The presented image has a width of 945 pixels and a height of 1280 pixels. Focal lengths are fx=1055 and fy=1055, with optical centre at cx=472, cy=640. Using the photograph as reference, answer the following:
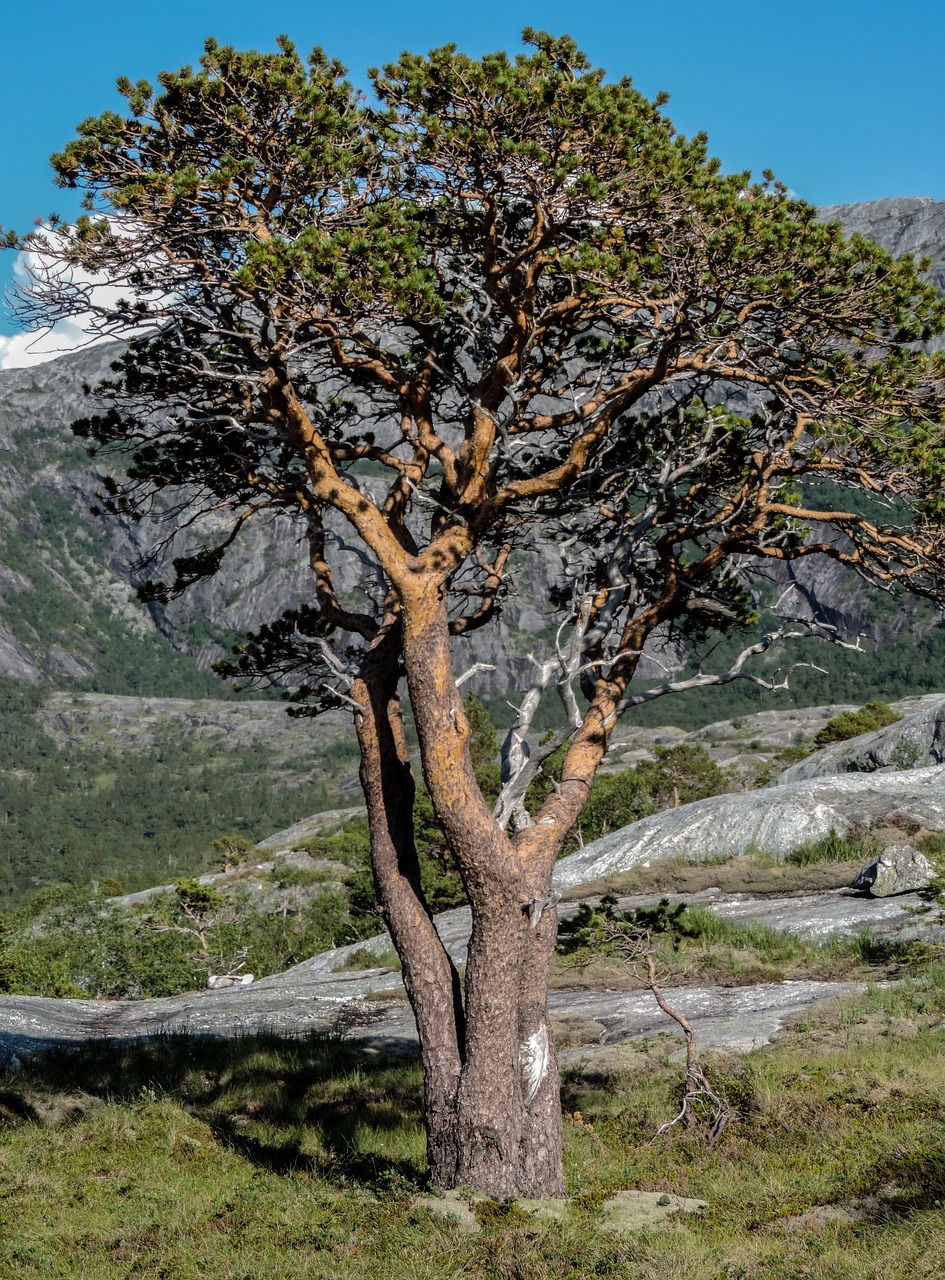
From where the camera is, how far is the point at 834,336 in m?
11.0

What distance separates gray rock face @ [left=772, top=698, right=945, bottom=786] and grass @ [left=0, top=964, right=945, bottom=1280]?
22485 millimetres

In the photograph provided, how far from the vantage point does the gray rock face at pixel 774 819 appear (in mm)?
24688

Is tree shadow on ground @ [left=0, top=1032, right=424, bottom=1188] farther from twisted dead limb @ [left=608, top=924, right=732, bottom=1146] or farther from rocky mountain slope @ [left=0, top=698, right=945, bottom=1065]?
twisted dead limb @ [left=608, top=924, right=732, bottom=1146]

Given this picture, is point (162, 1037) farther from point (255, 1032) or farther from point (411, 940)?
point (411, 940)

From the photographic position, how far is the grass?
7.61 m

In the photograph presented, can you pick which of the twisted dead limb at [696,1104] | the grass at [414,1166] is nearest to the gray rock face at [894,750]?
the grass at [414,1166]

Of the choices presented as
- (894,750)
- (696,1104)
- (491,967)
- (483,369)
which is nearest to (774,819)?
(696,1104)

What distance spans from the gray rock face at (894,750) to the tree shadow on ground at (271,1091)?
22.7 meters

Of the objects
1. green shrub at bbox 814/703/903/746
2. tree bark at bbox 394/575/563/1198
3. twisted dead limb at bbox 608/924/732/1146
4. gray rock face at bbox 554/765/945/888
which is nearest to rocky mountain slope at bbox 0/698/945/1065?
gray rock face at bbox 554/765/945/888

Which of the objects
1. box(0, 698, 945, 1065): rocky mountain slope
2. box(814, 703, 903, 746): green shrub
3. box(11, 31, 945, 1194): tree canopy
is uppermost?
box(11, 31, 945, 1194): tree canopy

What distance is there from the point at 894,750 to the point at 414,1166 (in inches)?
1290

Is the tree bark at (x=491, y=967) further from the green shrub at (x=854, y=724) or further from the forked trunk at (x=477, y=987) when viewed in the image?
the green shrub at (x=854, y=724)

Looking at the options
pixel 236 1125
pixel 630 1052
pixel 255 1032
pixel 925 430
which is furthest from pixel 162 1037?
pixel 925 430

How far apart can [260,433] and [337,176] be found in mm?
2886
